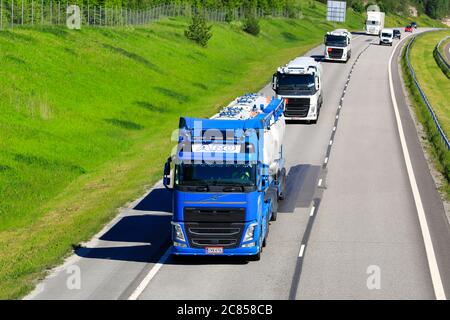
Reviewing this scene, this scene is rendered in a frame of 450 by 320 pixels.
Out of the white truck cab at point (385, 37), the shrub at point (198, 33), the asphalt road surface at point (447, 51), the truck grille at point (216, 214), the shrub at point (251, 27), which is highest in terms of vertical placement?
the truck grille at point (216, 214)

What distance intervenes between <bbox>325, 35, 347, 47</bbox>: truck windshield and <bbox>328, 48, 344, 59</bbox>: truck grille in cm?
48

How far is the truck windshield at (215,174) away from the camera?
23906 millimetres

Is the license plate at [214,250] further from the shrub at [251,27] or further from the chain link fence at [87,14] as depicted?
the shrub at [251,27]

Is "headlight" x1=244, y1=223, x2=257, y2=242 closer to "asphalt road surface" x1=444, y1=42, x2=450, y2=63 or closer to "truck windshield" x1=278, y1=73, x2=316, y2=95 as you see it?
"truck windshield" x1=278, y1=73, x2=316, y2=95

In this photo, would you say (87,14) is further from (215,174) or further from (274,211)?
(215,174)

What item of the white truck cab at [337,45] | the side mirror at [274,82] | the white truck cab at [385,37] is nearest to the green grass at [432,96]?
the white truck cab at [385,37]

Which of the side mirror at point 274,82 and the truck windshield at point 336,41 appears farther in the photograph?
the truck windshield at point 336,41

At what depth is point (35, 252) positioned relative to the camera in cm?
2766

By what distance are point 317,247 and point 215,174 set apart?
4.60 metres

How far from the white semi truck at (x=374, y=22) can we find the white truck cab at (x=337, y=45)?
47.7 metres

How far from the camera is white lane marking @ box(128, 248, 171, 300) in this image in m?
22.0

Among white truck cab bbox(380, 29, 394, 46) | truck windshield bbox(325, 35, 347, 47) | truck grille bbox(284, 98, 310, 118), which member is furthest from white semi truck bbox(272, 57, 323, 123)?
white truck cab bbox(380, 29, 394, 46)
